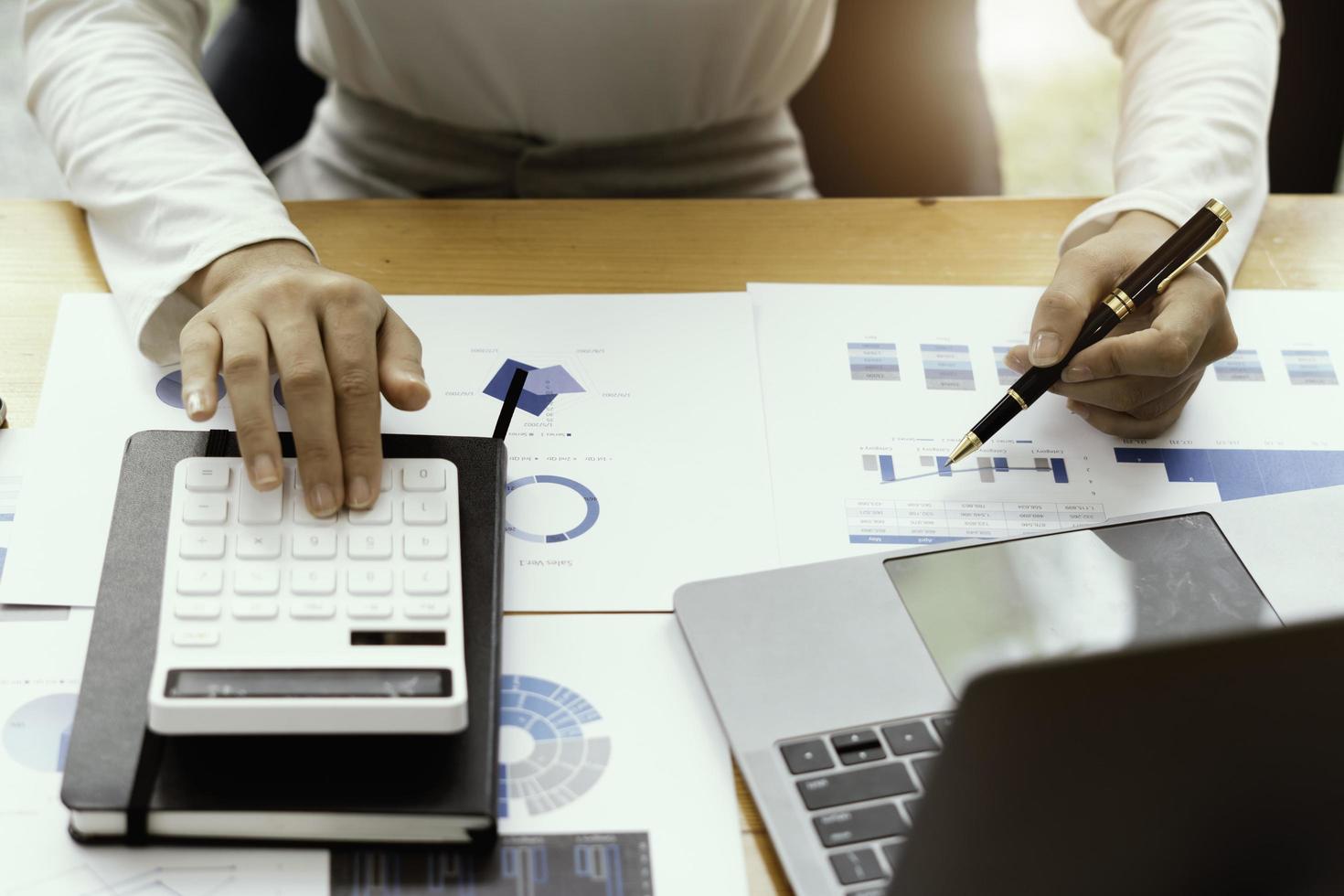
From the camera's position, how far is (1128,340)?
2.12 ft

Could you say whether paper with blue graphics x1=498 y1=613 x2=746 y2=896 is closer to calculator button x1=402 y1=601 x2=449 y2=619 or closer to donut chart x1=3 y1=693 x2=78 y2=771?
calculator button x1=402 y1=601 x2=449 y2=619

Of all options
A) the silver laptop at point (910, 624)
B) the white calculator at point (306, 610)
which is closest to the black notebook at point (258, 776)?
the white calculator at point (306, 610)

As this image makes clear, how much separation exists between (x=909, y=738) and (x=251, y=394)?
1.12 ft

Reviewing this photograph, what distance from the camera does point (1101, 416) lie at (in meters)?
0.69

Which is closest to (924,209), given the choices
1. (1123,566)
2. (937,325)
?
(937,325)

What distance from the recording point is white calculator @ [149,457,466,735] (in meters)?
0.46

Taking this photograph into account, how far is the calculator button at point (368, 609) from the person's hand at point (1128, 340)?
1.23ft

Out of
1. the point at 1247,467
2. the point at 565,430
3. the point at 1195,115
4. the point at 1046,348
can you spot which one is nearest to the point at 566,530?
the point at 565,430

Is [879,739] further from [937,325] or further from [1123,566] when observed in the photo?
[937,325]

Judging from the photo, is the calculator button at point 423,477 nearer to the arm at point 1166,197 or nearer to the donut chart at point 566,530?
the donut chart at point 566,530

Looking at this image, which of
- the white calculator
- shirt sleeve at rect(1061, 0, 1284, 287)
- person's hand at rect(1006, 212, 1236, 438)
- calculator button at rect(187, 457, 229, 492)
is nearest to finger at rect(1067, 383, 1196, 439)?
person's hand at rect(1006, 212, 1236, 438)

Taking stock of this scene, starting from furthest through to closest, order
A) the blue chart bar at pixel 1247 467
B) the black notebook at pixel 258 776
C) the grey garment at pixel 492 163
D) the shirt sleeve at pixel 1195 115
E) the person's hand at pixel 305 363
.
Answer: the grey garment at pixel 492 163, the shirt sleeve at pixel 1195 115, the blue chart bar at pixel 1247 467, the person's hand at pixel 305 363, the black notebook at pixel 258 776

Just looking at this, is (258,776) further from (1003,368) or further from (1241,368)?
(1241,368)

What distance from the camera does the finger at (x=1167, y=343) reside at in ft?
2.12
